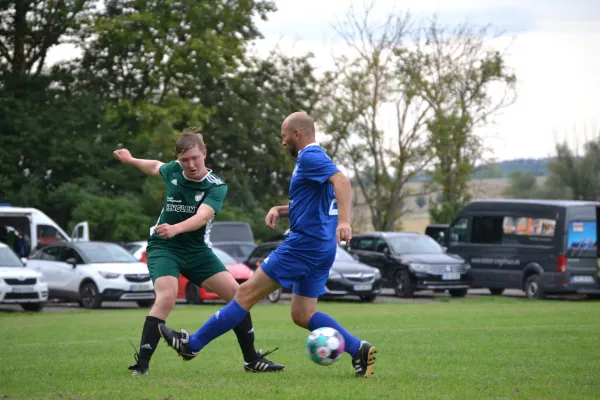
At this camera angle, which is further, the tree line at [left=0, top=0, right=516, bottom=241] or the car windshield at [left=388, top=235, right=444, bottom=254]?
the tree line at [left=0, top=0, right=516, bottom=241]

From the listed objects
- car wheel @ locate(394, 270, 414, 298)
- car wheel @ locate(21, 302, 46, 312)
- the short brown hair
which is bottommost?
car wheel @ locate(21, 302, 46, 312)

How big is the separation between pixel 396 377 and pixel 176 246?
2.23 meters

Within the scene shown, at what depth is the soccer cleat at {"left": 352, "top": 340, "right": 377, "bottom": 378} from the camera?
9.23 m

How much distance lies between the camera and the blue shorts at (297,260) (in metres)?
9.00

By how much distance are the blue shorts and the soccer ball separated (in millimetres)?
472

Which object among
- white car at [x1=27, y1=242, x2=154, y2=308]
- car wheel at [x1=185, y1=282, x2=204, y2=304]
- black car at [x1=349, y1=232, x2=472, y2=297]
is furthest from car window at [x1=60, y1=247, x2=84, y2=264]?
black car at [x1=349, y1=232, x2=472, y2=297]

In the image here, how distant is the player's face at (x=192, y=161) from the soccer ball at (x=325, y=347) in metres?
A: 1.83

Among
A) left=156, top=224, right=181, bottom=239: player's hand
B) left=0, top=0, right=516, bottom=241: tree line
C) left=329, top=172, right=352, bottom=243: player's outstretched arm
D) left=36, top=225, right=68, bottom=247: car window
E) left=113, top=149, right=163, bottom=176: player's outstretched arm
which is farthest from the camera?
left=0, top=0, right=516, bottom=241: tree line

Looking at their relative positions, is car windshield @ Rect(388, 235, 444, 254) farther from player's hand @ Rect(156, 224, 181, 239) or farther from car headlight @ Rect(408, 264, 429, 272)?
player's hand @ Rect(156, 224, 181, 239)

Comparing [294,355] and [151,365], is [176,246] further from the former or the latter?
[294,355]

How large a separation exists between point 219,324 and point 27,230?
2632 centimetres

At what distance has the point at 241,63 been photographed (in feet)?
168

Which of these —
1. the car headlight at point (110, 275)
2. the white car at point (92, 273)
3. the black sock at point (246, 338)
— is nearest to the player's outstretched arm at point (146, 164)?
the black sock at point (246, 338)

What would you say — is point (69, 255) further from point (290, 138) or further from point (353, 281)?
point (290, 138)
